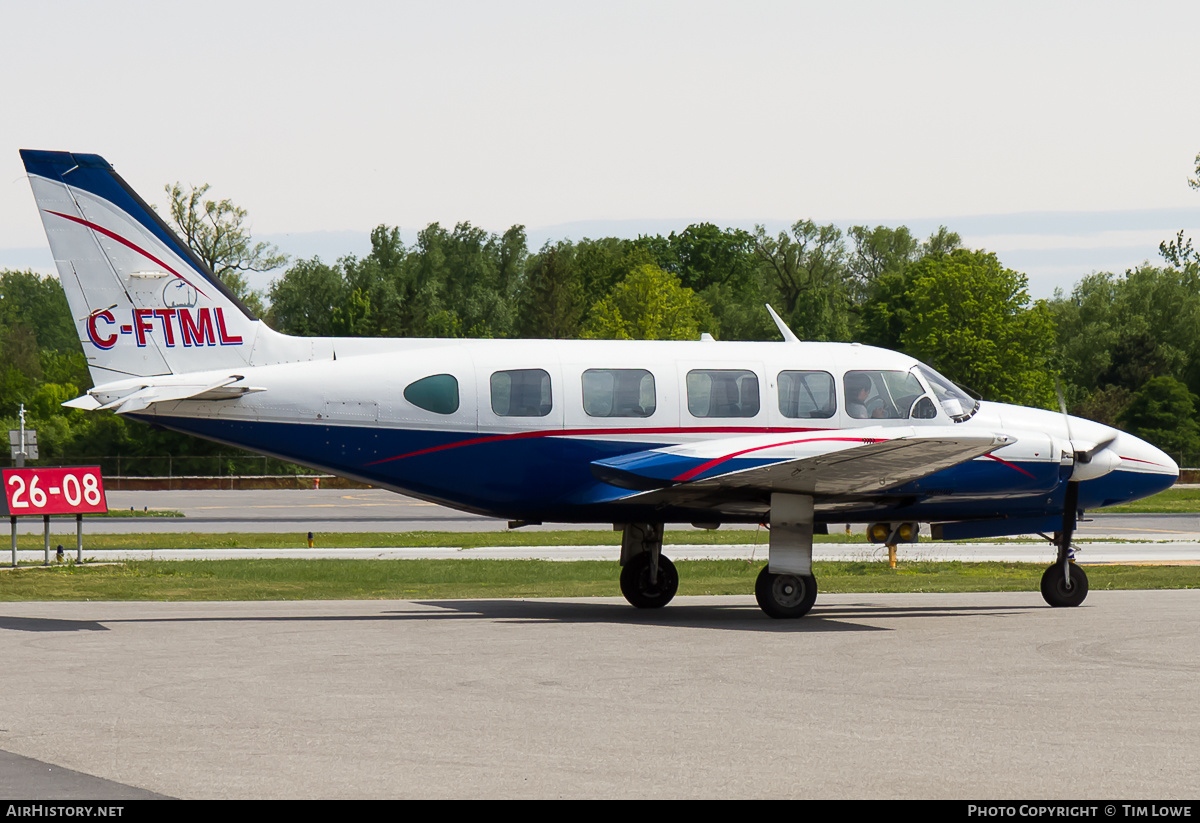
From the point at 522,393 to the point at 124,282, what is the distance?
5511mm

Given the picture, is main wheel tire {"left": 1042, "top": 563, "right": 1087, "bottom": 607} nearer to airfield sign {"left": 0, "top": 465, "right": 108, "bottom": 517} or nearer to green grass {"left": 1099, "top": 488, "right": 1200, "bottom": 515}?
airfield sign {"left": 0, "top": 465, "right": 108, "bottom": 517}

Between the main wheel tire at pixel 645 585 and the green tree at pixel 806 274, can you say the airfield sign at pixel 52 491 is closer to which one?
the main wheel tire at pixel 645 585

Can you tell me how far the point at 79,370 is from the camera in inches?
3388

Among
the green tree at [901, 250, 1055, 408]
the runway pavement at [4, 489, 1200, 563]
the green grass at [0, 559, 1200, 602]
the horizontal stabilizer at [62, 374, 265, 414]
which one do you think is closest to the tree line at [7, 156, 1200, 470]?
the green tree at [901, 250, 1055, 408]

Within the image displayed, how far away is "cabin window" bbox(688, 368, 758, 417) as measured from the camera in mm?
18047

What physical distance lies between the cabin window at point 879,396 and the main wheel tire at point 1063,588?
132 inches

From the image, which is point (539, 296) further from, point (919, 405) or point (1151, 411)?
point (919, 405)

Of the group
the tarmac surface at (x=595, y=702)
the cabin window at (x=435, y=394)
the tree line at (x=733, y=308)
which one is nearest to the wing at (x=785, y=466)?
the tarmac surface at (x=595, y=702)

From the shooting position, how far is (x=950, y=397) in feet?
62.2

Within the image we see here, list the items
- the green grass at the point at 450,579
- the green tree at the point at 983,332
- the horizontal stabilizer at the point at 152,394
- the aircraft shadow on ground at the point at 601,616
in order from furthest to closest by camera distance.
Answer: the green tree at the point at 983,332 < the green grass at the point at 450,579 < the aircraft shadow on ground at the point at 601,616 < the horizontal stabilizer at the point at 152,394

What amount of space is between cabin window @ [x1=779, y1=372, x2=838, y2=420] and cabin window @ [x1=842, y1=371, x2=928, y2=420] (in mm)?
253

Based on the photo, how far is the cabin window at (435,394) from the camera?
17.6 meters

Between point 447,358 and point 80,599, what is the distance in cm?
759

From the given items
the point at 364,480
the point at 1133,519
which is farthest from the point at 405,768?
the point at 1133,519
